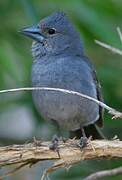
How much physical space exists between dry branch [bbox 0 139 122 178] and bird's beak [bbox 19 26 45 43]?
1172 millimetres

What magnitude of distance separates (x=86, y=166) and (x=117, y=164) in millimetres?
250

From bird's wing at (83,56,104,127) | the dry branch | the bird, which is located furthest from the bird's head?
the dry branch

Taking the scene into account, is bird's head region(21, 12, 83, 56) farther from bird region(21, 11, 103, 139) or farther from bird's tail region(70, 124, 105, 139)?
bird's tail region(70, 124, 105, 139)

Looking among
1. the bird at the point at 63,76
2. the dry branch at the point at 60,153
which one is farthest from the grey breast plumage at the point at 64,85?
the dry branch at the point at 60,153

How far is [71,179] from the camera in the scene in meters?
5.23

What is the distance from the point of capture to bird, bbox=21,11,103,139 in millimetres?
4605

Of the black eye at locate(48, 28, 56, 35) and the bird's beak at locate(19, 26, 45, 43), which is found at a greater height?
the black eye at locate(48, 28, 56, 35)

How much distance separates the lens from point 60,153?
3775 mm

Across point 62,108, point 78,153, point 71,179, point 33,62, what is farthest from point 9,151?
point 71,179

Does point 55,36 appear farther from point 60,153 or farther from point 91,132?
point 60,153

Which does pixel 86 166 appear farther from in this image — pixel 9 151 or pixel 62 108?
pixel 9 151

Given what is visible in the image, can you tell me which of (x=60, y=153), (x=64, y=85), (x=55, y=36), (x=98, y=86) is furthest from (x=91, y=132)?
(x=60, y=153)

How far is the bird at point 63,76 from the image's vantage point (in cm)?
461

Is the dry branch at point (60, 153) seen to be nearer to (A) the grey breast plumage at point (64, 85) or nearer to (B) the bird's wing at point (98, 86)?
(A) the grey breast plumage at point (64, 85)
